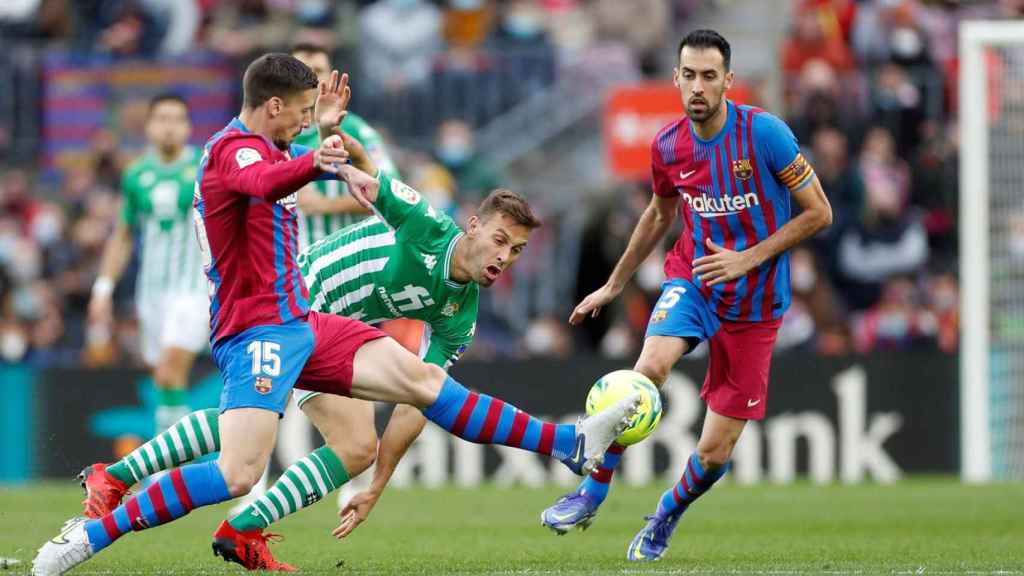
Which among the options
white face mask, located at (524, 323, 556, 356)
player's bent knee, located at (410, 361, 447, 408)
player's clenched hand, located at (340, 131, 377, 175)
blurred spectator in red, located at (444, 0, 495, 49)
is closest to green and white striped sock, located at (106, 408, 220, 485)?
player's bent knee, located at (410, 361, 447, 408)

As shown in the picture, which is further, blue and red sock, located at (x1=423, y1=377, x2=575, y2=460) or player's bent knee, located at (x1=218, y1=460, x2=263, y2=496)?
blue and red sock, located at (x1=423, y1=377, x2=575, y2=460)

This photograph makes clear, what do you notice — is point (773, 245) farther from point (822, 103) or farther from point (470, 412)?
point (822, 103)

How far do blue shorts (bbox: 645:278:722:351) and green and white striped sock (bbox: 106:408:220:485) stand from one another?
213 centimetres

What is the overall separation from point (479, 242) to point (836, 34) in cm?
1062

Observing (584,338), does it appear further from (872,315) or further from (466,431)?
(466,431)

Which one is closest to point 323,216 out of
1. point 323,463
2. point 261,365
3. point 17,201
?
point 323,463

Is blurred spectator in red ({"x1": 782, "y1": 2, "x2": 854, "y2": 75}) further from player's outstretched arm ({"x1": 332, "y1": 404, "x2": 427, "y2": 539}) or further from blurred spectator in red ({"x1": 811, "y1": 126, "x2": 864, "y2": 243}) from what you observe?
player's outstretched arm ({"x1": 332, "y1": 404, "x2": 427, "y2": 539})

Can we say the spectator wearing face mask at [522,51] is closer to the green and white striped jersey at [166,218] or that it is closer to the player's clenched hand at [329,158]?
the green and white striped jersey at [166,218]

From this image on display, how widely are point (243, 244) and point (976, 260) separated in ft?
28.8

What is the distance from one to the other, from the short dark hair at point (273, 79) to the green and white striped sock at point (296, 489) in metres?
1.56

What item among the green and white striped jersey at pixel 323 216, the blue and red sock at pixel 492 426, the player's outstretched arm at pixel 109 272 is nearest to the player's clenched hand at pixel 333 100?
the blue and red sock at pixel 492 426

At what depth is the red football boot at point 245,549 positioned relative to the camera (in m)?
7.52

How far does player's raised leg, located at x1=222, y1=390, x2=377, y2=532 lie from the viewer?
7.64 m

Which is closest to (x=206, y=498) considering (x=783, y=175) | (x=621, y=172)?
(x=783, y=175)
